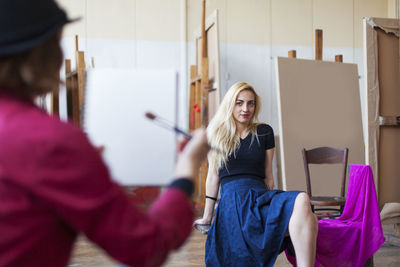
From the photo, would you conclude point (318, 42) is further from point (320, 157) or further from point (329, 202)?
A: point (329, 202)

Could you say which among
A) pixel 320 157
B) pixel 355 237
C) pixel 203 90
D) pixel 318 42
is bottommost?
pixel 355 237

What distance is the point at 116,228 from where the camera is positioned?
0.60m

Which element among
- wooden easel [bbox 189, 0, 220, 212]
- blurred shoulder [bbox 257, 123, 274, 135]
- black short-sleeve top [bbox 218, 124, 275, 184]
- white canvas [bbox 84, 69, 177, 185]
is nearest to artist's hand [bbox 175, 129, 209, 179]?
white canvas [bbox 84, 69, 177, 185]

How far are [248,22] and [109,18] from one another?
5.19ft

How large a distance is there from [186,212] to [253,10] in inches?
191

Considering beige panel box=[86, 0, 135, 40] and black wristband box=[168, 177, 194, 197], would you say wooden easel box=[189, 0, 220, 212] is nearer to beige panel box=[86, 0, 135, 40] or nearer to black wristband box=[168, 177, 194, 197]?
beige panel box=[86, 0, 135, 40]

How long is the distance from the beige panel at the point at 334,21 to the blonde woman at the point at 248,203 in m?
3.08

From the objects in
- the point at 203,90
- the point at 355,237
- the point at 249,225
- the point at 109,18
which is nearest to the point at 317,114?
the point at 203,90

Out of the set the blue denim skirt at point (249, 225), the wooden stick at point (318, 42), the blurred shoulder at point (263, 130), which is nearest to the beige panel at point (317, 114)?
the wooden stick at point (318, 42)

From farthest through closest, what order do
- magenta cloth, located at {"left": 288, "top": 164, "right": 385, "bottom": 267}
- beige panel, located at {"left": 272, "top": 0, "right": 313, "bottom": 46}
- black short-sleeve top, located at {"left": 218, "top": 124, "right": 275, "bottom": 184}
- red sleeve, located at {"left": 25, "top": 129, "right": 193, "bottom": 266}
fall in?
beige panel, located at {"left": 272, "top": 0, "right": 313, "bottom": 46} → black short-sleeve top, located at {"left": 218, "top": 124, "right": 275, "bottom": 184} → magenta cloth, located at {"left": 288, "top": 164, "right": 385, "bottom": 267} → red sleeve, located at {"left": 25, "top": 129, "right": 193, "bottom": 266}

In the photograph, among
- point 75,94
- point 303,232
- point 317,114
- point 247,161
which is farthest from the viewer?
point 317,114

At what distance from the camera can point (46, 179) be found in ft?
1.85

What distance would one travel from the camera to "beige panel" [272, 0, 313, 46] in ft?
17.5

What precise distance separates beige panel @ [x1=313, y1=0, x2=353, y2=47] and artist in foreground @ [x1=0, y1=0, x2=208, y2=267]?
5181 millimetres
